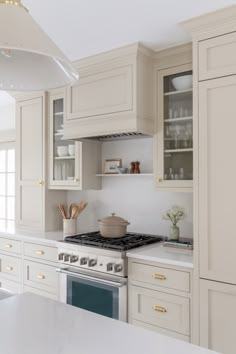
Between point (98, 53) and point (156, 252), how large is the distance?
169 cm

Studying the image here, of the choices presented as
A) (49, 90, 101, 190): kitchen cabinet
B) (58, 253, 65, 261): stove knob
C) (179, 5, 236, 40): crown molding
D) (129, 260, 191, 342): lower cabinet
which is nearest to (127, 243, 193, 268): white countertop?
(129, 260, 191, 342): lower cabinet

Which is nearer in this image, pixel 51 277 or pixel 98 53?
pixel 98 53

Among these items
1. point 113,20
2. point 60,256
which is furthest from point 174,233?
point 113,20

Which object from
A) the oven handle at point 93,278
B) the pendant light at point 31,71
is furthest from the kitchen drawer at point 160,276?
the pendant light at point 31,71

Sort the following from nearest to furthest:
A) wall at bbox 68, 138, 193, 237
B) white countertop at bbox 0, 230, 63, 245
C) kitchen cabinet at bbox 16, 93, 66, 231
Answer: wall at bbox 68, 138, 193, 237
white countertop at bbox 0, 230, 63, 245
kitchen cabinet at bbox 16, 93, 66, 231

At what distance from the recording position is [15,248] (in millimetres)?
3340

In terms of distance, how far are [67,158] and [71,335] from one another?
2360mm

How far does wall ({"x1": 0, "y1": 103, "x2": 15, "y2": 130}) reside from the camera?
4.36 metres

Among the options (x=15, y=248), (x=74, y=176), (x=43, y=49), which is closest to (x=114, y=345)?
(x=43, y=49)

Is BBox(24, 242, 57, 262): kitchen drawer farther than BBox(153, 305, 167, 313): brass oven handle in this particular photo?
Yes

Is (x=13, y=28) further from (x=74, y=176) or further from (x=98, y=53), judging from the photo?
(x=74, y=176)

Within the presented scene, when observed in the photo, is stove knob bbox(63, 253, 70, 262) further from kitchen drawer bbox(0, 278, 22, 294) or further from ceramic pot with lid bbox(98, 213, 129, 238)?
kitchen drawer bbox(0, 278, 22, 294)

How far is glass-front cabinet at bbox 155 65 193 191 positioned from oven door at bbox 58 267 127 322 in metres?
0.86

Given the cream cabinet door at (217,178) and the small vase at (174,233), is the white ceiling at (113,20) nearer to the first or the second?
the cream cabinet door at (217,178)
